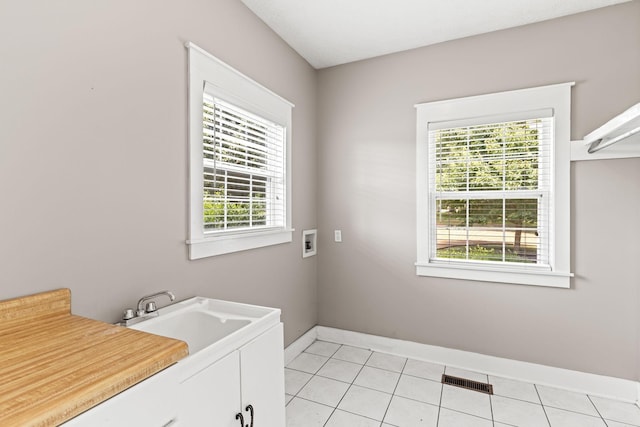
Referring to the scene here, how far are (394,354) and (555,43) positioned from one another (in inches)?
109

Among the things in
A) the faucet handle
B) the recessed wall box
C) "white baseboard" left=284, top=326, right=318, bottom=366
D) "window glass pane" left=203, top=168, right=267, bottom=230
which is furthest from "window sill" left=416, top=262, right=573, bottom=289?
the faucet handle

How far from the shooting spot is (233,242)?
2129 mm

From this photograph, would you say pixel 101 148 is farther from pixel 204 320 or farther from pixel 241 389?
pixel 241 389

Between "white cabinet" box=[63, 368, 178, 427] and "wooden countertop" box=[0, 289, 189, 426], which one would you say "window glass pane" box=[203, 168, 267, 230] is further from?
"white cabinet" box=[63, 368, 178, 427]

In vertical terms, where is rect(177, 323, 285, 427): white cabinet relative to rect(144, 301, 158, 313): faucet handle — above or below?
below

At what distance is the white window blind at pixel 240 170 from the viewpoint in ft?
6.47

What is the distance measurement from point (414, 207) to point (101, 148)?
229 centimetres

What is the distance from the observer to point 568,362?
240 cm

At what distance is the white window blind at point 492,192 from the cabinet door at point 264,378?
5.81ft

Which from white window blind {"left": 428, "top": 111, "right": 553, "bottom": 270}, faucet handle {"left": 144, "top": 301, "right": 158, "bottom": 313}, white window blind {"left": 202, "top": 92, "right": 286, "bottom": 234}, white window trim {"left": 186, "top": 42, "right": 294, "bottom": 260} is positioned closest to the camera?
faucet handle {"left": 144, "top": 301, "right": 158, "bottom": 313}

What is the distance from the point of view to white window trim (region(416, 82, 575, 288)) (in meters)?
2.37

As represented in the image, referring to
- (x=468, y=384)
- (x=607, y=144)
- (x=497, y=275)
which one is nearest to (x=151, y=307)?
(x=468, y=384)

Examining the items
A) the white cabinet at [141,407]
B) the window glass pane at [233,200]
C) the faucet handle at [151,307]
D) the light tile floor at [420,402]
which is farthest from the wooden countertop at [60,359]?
the light tile floor at [420,402]

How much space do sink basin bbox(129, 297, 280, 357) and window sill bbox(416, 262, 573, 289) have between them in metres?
1.68
